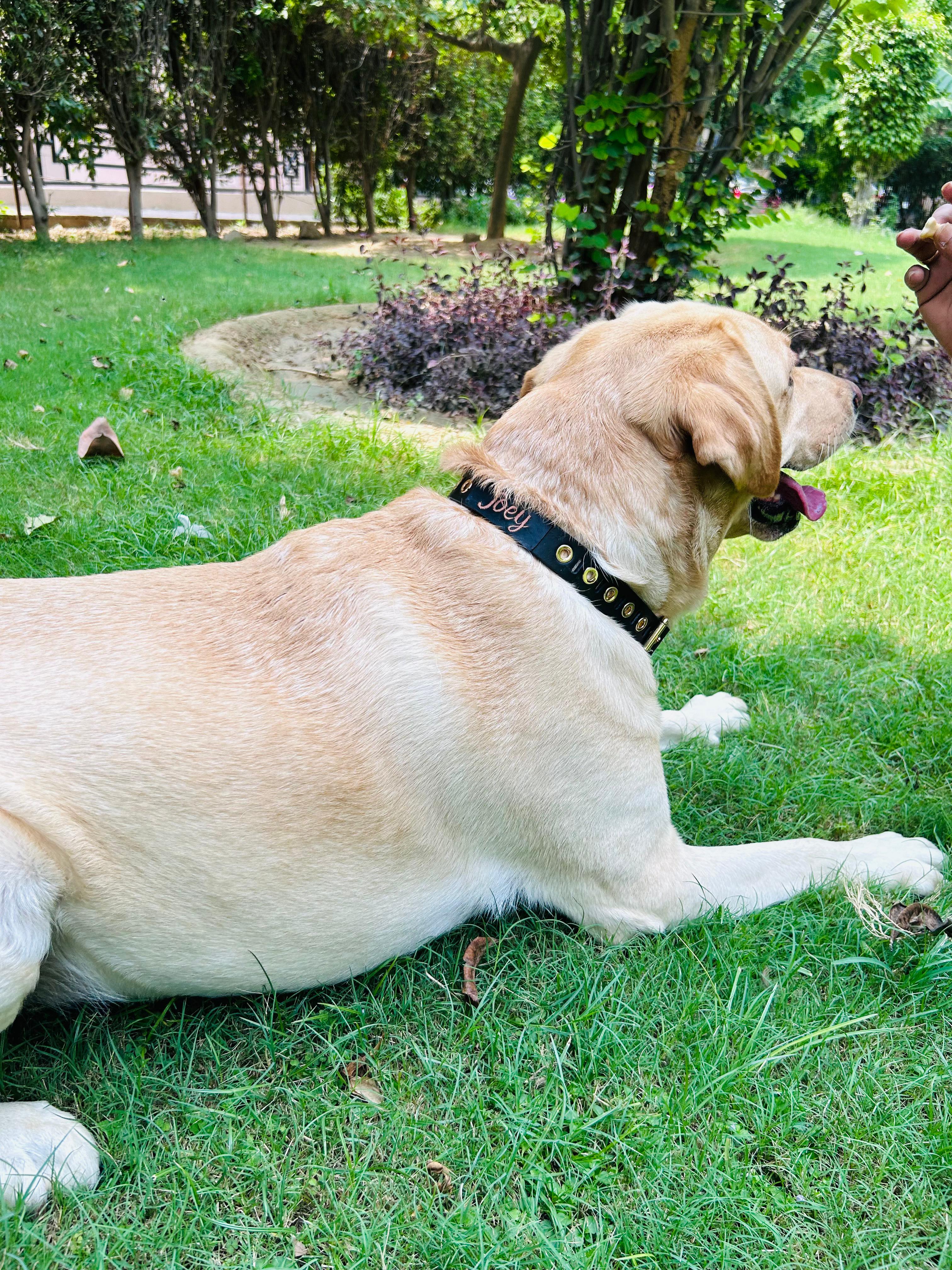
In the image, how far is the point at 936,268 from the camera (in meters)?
2.93

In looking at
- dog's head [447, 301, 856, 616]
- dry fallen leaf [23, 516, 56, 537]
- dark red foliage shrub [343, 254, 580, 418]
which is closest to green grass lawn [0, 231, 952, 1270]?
dog's head [447, 301, 856, 616]

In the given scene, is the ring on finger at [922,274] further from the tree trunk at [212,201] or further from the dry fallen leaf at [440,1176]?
the tree trunk at [212,201]

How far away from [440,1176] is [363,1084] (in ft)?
0.97

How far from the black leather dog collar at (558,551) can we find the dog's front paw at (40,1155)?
1.62 meters

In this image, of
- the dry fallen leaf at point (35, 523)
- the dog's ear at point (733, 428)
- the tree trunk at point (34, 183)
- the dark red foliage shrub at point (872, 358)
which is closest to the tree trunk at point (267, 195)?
the tree trunk at point (34, 183)

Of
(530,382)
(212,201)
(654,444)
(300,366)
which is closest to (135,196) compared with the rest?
(212,201)

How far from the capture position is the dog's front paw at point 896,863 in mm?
2678

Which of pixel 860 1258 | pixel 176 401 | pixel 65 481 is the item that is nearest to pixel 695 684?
pixel 860 1258

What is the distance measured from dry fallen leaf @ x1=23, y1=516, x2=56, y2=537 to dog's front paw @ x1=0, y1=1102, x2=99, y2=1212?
285 cm

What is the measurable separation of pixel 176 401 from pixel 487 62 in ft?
64.8

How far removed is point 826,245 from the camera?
2127 centimetres

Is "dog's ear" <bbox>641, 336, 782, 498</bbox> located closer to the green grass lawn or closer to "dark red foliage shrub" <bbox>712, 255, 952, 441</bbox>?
the green grass lawn

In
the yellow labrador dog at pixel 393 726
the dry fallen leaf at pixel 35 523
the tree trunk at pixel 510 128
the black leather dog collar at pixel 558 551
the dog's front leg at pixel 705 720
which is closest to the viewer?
the yellow labrador dog at pixel 393 726

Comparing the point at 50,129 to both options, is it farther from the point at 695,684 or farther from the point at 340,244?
the point at 695,684
